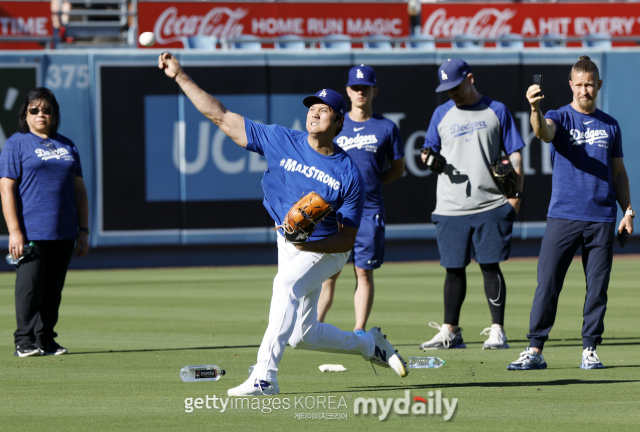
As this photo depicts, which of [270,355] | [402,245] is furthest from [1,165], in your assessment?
[402,245]

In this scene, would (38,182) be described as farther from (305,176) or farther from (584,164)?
(584,164)

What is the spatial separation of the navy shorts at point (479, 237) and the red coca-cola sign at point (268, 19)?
18575mm

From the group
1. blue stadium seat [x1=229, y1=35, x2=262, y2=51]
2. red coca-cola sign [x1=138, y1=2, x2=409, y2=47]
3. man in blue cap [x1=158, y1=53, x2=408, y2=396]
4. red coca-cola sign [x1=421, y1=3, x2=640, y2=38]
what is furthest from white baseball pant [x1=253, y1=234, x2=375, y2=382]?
red coca-cola sign [x1=421, y1=3, x2=640, y2=38]

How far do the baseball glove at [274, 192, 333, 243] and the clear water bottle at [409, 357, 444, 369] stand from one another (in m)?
1.93

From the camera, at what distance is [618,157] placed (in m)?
6.83

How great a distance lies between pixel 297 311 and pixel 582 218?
244 cm

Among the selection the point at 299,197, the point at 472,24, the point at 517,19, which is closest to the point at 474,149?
Result: the point at 299,197

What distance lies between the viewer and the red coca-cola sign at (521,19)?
28.1m

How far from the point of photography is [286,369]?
6703mm

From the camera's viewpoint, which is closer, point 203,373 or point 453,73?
point 203,373

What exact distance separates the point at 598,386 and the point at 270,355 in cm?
223

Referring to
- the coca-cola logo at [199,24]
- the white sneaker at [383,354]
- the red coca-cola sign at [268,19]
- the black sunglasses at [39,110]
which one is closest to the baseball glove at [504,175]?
the white sneaker at [383,354]

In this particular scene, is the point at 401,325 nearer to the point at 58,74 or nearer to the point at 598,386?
the point at 598,386

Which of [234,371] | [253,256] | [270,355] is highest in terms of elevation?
[270,355]
